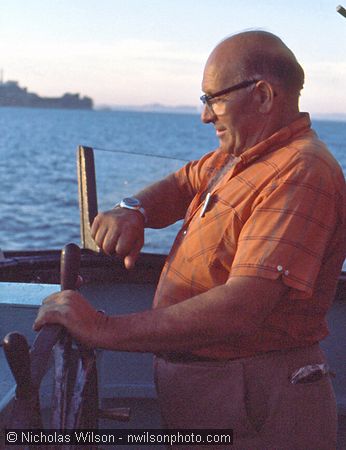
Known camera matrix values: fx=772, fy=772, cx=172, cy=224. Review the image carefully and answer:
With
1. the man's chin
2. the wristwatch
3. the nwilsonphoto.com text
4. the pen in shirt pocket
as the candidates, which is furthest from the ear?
the nwilsonphoto.com text

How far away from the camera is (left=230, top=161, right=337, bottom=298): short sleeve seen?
196 centimetres

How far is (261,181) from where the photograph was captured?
212 cm

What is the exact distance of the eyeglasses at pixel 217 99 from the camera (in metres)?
2.18

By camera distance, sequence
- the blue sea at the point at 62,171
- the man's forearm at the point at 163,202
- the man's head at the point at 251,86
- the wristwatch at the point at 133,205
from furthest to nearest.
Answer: the blue sea at the point at 62,171 < the man's forearm at the point at 163,202 < the wristwatch at the point at 133,205 < the man's head at the point at 251,86

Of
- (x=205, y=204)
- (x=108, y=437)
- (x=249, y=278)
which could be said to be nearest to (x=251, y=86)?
(x=205, y=204)

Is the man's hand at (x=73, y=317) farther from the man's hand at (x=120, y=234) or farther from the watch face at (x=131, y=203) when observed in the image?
the watch face at (x=131, y=203)

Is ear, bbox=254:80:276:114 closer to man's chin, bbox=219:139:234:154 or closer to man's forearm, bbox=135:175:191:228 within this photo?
man's chin, bbox=219:139:234:154

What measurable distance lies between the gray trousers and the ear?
73cm

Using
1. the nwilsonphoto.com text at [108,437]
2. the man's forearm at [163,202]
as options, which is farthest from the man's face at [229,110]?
the nwilsonphoto.com text at [108,437]

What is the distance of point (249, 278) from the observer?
1.95 metres

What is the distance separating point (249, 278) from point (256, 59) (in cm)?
64

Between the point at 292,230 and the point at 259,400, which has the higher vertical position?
the point at 292,230

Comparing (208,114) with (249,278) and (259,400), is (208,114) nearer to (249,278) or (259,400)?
(249,278)

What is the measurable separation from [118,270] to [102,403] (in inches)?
29.2
